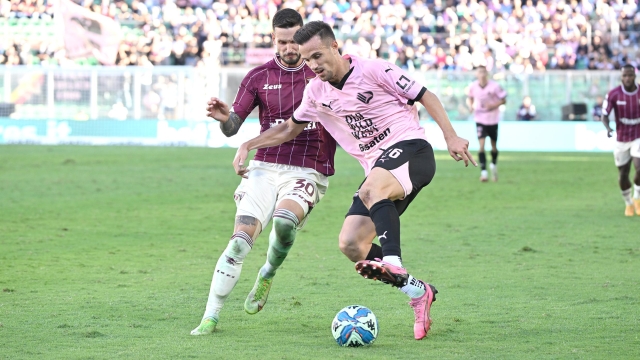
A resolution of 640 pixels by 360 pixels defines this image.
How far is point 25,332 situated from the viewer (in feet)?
18.8

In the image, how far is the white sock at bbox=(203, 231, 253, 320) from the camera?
5922mm

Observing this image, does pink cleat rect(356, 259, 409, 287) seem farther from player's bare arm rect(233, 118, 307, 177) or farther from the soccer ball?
player's bare arm rect(233, 118, 307, 177)

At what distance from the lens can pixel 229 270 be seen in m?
6.00

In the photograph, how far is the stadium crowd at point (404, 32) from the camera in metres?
33.4

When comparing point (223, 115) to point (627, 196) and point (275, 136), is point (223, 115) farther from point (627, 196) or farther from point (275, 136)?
point (627, 196)

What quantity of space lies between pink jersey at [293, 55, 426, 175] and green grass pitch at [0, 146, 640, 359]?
3.96ft

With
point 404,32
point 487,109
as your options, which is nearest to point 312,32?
point 487,109

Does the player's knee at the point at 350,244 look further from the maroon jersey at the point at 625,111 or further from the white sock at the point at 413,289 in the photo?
the maroon jersey at the point at 625,111

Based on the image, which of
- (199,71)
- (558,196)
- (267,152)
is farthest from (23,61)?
(267,152)

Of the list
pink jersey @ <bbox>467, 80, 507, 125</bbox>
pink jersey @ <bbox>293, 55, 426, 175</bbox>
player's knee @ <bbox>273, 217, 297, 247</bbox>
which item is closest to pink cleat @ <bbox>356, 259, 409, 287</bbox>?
pink jersey @ <bbox>293, 55, 426, 175</bbox>

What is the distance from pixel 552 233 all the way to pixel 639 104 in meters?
3.12

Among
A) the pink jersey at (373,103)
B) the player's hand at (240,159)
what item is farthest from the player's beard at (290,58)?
the player's hand at (240,159)

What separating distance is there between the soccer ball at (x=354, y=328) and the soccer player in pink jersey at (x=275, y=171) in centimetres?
81

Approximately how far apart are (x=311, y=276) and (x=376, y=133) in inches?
101
